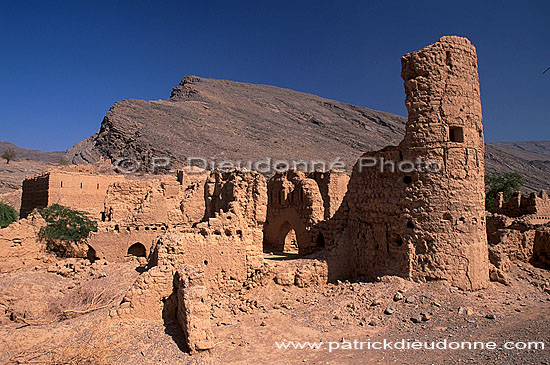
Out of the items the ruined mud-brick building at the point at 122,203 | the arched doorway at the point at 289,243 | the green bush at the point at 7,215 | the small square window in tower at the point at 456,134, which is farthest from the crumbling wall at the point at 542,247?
the green bush at the point at 7,215

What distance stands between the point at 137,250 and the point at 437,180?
9.46 m

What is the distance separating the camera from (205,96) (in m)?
A: 74.6

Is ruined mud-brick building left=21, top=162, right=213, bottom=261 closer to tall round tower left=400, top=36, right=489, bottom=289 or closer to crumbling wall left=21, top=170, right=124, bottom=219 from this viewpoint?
crumbling wall left=21, top=170, right=124, bottom=219

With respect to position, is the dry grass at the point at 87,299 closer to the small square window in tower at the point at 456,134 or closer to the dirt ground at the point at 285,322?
the dirt ground at the point at 285,322

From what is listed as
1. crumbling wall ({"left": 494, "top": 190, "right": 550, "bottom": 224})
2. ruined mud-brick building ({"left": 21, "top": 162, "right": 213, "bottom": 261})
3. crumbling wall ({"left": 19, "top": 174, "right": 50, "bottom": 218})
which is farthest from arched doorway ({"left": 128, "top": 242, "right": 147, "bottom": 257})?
crumbling wall ({"left": 494, "top": 190, "right": 550, "bottom": 224})

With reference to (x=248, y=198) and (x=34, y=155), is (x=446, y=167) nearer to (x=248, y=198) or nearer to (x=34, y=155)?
(x=248, y=198)

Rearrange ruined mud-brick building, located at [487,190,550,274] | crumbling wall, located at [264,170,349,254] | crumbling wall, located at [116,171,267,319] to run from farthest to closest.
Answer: crumbling wall, located at [264,170,349,254] < ruined mud-brick building, located at [487,190,550,274] < crumbling wall, located at [116,171,267,319]

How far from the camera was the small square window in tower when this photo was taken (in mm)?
8477

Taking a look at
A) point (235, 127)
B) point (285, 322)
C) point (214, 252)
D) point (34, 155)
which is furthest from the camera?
point (34, 155)

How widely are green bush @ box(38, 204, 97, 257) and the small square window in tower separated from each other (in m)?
11.5

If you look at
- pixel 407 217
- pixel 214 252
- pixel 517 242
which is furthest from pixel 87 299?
pixel 517 242

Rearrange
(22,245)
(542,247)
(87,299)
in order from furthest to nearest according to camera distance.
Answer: (542,247), (22,245), (87,299)

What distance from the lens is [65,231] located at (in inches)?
480

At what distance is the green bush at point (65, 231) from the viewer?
11633 millimetres
